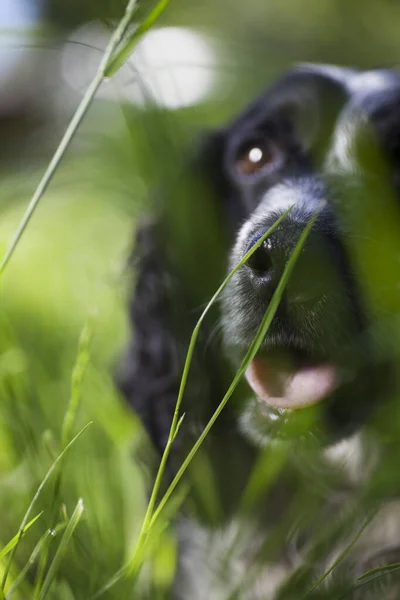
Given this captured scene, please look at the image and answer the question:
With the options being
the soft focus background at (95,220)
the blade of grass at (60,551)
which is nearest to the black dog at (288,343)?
the soft focus background at (95,220)

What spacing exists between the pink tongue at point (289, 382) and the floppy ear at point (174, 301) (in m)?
0.19

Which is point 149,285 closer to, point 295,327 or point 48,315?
point 295,327

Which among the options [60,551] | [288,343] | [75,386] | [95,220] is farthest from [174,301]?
[95,220]

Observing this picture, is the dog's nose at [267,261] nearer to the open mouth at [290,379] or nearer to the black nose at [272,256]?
the black nose at [272,256]

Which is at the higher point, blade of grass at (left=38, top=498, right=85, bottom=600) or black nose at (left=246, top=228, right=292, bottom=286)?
black nose at (left=246, top=228, right=292, bottom=286)

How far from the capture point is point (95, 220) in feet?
7.59

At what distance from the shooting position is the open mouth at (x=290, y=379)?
928mm

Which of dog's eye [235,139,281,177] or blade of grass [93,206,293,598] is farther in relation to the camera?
dog's eye [235,139,281,177]

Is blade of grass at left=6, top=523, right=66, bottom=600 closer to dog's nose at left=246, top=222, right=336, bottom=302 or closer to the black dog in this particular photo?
the black dog

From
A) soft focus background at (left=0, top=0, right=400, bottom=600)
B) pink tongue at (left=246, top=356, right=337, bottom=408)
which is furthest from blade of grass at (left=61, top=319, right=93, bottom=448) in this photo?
pink tongue at (left=246, top=356, right=337, bottom=408)

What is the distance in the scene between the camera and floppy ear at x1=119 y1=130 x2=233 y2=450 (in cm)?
118

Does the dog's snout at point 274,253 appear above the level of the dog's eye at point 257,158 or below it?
below

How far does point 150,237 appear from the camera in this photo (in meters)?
1.44

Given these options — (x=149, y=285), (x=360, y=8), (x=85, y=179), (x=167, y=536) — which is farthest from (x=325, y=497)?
(x=360, y=8)
